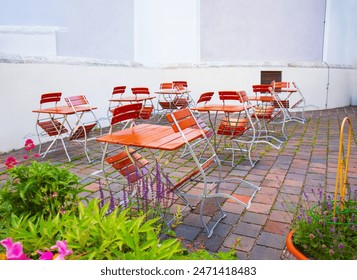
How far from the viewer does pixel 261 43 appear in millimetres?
9891

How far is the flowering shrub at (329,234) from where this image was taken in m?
1.77

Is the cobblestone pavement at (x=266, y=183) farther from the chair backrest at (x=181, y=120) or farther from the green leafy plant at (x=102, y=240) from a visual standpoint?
the green leafy plant at (x=102, y=240)

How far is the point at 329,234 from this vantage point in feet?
6.01

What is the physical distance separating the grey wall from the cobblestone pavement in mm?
3688

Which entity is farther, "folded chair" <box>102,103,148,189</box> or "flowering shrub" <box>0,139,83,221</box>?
"folded chair" <box>102,103,148,189</box>

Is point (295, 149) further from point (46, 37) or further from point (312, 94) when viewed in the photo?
point (46, 37)

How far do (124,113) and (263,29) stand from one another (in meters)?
7.62

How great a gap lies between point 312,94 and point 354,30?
132 inches

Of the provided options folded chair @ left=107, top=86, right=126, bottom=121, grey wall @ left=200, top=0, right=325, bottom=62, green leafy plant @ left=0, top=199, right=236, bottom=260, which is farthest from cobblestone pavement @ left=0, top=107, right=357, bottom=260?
grey wall @ left=200, top=0, right=325, bottom=62

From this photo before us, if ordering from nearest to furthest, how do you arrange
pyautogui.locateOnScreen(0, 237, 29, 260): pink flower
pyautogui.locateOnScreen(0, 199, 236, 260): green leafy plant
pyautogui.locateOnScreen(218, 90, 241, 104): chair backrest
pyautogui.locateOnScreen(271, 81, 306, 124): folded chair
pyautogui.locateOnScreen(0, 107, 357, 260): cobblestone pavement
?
pyautogui.locateOnScreen(0, 237, 29, 260): pink flower → pyautogui.locateOnScreen(0, 199, 236, 260): green leafy plant → pyautogui.locateOnScreen(0, 107, 357, 260): cobblestone pavement → pyautogui.locateOnScreen(218, 90, 241, 104): chair backrest → pyautogui.locateOnScreen(271, 81, 306, 124): folded chair

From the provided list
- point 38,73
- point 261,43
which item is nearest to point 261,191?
point 38,73

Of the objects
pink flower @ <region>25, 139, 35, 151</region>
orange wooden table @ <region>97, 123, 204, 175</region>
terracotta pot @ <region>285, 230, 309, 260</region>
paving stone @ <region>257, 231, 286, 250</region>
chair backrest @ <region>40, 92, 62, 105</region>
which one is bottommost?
paving stone @ <region>257, 231, 286, 250</region>

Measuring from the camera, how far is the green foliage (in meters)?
2.21

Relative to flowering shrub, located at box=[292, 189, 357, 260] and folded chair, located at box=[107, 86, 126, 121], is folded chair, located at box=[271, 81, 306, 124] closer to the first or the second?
folded chair, located at box=[107, 86, 126, 121]
